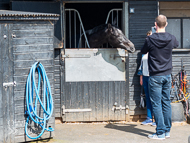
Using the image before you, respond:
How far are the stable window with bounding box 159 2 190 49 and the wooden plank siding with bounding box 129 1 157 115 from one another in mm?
320

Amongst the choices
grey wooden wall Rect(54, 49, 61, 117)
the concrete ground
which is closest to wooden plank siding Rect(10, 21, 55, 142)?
the concrete ground

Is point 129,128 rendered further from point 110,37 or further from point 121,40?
point 110,37

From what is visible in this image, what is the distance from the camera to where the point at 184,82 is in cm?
688

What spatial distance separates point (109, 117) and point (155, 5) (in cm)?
264

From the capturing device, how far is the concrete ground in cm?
543

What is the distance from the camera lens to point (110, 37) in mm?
6559

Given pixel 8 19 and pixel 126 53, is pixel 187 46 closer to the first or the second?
pixel 126 53

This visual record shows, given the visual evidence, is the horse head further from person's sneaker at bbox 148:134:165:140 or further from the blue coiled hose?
the blue coiled hose

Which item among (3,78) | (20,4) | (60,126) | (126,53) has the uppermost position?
(20,4)

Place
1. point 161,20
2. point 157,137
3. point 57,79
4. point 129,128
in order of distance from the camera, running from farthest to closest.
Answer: point 57,79 < point 129,128 < point 157,137 < point 161,20

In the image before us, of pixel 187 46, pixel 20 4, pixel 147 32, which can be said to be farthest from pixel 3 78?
pixel 187 46

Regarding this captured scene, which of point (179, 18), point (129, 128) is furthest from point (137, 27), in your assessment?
point (129, 128)

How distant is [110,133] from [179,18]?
10.1 ft

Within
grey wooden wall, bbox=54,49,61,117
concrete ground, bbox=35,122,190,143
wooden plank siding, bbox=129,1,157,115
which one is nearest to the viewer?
concrete ground, bbox=35,122,190,143
